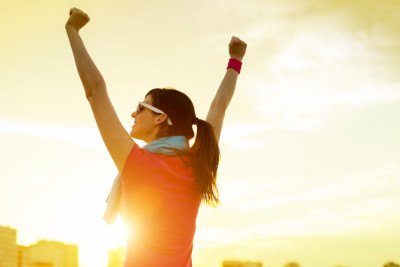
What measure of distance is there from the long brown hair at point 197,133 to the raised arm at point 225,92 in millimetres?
366

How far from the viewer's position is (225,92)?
3.28 metres

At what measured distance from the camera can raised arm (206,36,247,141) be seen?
121 inches

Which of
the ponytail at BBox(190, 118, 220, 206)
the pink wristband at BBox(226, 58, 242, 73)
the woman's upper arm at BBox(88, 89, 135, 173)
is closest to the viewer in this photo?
the woman's upper arm at BBox(88, 89, 135, 173)

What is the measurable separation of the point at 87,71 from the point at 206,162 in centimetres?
63

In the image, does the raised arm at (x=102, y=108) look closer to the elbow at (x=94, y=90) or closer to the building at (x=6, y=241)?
the elbow at (x=94, y=90)

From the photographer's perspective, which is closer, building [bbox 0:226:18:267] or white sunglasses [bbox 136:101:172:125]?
white sunglasses [bbox 136:101:172:125]

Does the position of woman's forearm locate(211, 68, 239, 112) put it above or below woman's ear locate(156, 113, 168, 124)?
above

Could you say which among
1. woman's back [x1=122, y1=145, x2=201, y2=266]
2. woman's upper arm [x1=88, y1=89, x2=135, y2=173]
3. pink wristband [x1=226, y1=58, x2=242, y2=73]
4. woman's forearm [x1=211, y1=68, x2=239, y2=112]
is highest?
pink wristband [x1=226, y1=58, x2=242, y2=73]

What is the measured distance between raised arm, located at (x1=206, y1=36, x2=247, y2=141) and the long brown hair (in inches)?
14.4

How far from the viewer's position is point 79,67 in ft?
7.72

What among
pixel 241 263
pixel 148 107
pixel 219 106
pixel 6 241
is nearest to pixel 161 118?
pixel 148 107

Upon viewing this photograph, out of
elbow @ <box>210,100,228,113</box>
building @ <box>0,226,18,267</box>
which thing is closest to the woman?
elbow @ <box>210,100,228,113</box>

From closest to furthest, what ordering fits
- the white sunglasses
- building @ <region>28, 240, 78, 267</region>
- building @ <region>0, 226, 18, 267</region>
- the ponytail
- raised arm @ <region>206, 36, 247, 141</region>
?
the ponytail
the white sunglasses
raised arm @ <region>206, 36, 247, 141</region>
building @ <region>28, 240, 78, 267</region>
building @ <region>0, 226, 18, 267</region>

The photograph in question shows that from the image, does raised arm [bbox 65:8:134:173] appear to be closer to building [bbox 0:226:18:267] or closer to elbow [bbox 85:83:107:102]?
elbow [bbox 85:83:107:102]
